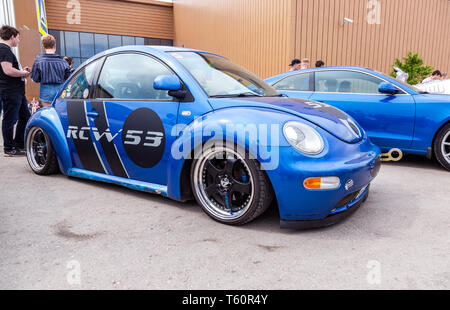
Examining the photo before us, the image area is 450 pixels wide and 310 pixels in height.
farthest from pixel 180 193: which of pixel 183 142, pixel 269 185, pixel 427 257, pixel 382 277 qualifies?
pixel 427 257

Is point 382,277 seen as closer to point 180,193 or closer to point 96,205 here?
point 180,193

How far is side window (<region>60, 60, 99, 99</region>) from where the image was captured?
12.3 ft

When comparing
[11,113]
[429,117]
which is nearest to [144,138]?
[11,113]

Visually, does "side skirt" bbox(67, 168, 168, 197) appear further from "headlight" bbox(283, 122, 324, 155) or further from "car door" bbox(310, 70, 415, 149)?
"car door" bbox(310, 70, 415, 149)

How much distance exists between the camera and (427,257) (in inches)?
90.0

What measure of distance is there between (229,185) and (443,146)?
3.45 metres

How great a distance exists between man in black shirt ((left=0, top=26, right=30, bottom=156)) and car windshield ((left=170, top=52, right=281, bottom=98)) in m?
3.30

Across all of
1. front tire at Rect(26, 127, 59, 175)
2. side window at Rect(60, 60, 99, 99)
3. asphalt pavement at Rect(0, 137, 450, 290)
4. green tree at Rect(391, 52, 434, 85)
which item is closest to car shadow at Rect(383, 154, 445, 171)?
asphalt pavement at Rect(0, 137, 450, 290)

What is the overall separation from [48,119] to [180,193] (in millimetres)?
2085

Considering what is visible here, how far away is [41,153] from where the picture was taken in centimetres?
434

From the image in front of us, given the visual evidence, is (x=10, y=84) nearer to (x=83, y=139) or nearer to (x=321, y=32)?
(x=83, y=139)

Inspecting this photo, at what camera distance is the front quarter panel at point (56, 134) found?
155 inches

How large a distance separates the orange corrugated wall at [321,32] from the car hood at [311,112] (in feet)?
31.1

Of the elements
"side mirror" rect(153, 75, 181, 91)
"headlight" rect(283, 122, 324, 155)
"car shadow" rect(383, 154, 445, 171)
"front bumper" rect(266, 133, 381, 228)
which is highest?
"side mirror" rect(153, 75, 181, 91)
